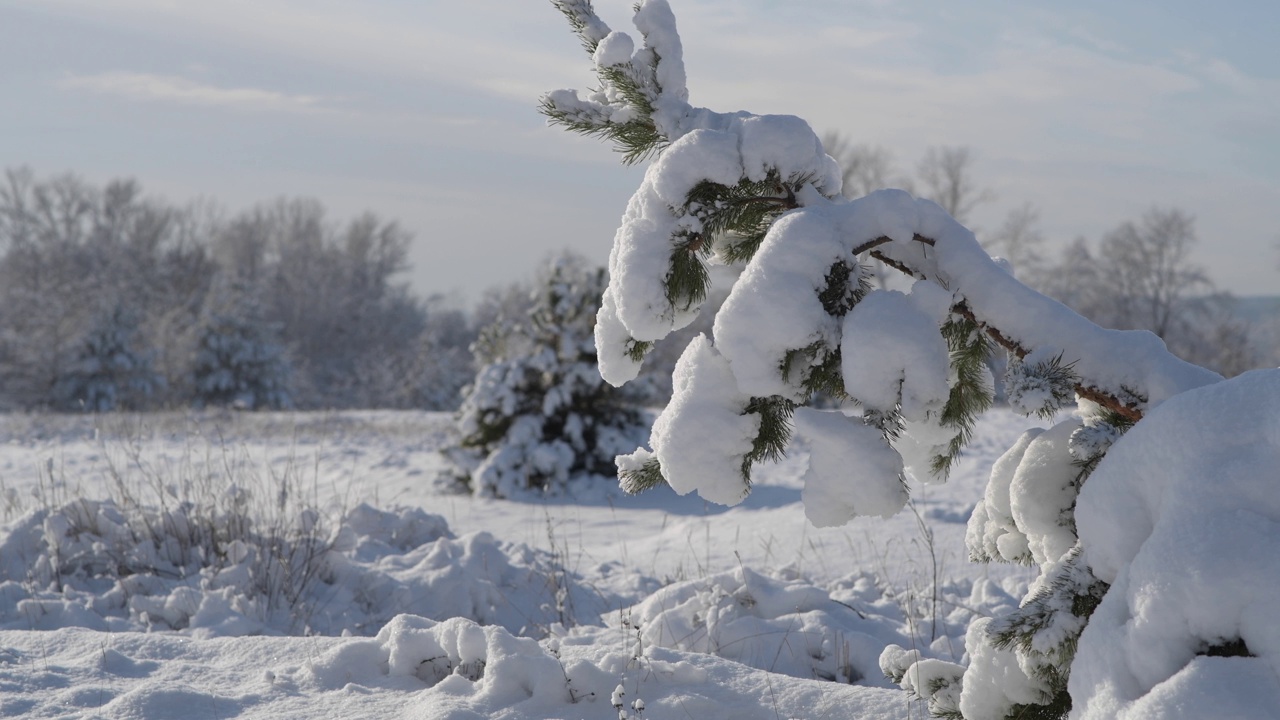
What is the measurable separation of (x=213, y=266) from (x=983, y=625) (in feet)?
154

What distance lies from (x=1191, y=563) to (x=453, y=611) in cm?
393

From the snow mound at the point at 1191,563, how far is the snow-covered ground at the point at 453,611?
1.19 m

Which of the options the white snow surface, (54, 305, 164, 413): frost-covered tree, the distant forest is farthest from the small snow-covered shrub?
(54, 305, 164, 413): frost-covered tree

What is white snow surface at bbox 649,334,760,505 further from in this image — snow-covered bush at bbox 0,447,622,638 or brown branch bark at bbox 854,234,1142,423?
snow-covered bush at bbox 0,447,622,638

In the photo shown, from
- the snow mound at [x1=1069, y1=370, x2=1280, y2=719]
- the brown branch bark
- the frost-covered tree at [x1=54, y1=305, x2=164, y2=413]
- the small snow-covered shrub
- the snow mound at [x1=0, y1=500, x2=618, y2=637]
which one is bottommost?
the frost-covered tree at [x1=54, y1=305, x2=164, y2=413]

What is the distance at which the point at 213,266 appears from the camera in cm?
4341

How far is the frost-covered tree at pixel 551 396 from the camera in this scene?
10539mm

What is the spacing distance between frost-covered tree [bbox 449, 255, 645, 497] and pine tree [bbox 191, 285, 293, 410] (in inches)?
817

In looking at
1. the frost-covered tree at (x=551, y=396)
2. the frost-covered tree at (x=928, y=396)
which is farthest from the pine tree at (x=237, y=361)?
the frost-covered tree at (x=928, y=396)

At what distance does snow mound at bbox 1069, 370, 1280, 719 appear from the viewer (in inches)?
58.3

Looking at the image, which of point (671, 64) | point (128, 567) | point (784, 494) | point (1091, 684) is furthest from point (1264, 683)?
point (784, 494)

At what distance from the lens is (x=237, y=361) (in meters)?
29.3

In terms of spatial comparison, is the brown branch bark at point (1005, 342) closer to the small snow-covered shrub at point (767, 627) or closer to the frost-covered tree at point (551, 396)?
the small snow-covered shrub at point (767, 627)

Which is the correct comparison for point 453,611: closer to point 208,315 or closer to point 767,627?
point 767,627
